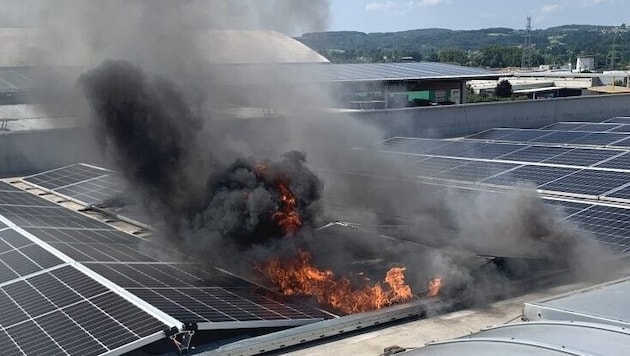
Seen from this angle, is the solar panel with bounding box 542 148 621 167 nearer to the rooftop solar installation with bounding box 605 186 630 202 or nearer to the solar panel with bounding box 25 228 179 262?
the rooftop solar installation with bounding box 605 186 630 202

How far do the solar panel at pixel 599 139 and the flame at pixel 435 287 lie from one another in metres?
17.0

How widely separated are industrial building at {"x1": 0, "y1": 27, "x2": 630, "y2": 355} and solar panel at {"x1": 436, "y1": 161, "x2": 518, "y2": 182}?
113mm

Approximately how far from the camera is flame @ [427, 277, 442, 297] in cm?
1489

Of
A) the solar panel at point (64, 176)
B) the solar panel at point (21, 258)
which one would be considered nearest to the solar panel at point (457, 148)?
the solar panel at point (64, 176)

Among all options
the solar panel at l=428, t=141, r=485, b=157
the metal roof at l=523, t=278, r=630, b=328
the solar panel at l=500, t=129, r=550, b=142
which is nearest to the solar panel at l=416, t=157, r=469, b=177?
the solar panel at l=428, t=141, r=485, b=157

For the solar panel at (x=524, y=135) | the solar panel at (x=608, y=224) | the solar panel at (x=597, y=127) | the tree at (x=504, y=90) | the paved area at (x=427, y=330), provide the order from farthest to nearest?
the tree at (x=504, y=90), the solar panel at (x=597, y=127), the solar panel at (x=524, y=135), the solar panel at (x=608, y=224), the paved area at (x=427, y=330)

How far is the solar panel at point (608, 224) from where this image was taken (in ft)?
55.4

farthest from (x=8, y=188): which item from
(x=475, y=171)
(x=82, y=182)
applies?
(x=475, y=171)

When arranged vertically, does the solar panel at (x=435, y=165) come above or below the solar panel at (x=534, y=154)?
below

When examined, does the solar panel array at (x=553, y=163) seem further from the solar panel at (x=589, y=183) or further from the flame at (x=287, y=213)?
the flame at (x=287, y=213)

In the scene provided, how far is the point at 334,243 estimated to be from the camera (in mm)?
18312

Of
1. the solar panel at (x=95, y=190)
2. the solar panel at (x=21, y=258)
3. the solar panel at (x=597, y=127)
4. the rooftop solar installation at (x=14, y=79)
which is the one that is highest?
the rooftop solar installation at (x=14, y=79)

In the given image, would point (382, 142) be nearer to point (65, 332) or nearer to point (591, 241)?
point (591, 241)

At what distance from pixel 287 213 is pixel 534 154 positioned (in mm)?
14448
